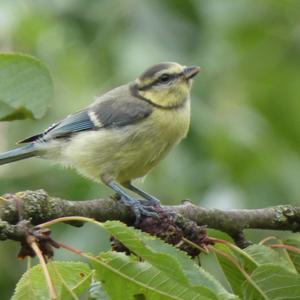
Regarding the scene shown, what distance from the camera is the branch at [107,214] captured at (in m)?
2.18

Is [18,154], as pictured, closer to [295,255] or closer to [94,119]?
[94,119]

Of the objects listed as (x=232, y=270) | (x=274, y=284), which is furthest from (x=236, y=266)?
(x=274, y=284)

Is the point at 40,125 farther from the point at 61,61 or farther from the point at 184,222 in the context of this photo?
the point at 184,222

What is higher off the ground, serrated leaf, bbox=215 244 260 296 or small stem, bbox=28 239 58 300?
serrated leaf, bbox=215 244 260 296

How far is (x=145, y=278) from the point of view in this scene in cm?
197

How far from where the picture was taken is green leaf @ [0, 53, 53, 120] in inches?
81.5

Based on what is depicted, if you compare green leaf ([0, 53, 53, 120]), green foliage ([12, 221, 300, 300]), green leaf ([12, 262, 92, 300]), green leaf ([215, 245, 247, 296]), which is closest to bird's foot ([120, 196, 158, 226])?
green leaf ([215, 245, 247, 296])

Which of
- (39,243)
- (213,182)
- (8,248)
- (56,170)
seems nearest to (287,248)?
(39,243)

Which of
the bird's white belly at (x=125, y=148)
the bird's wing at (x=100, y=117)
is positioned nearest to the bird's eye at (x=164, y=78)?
the bird's wing at (x=100, y=117)

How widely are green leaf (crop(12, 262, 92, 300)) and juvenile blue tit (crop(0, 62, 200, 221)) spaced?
4.49ft

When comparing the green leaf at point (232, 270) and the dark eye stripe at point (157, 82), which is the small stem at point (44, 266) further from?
the dark eye stripe at point (157, 82)

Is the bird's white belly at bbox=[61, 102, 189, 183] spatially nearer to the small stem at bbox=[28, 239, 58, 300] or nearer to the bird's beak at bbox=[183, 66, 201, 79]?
the bird's beak at bbox=[183, 66, 201, 79]

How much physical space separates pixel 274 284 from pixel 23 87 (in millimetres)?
832

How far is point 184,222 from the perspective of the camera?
8.26 ft
